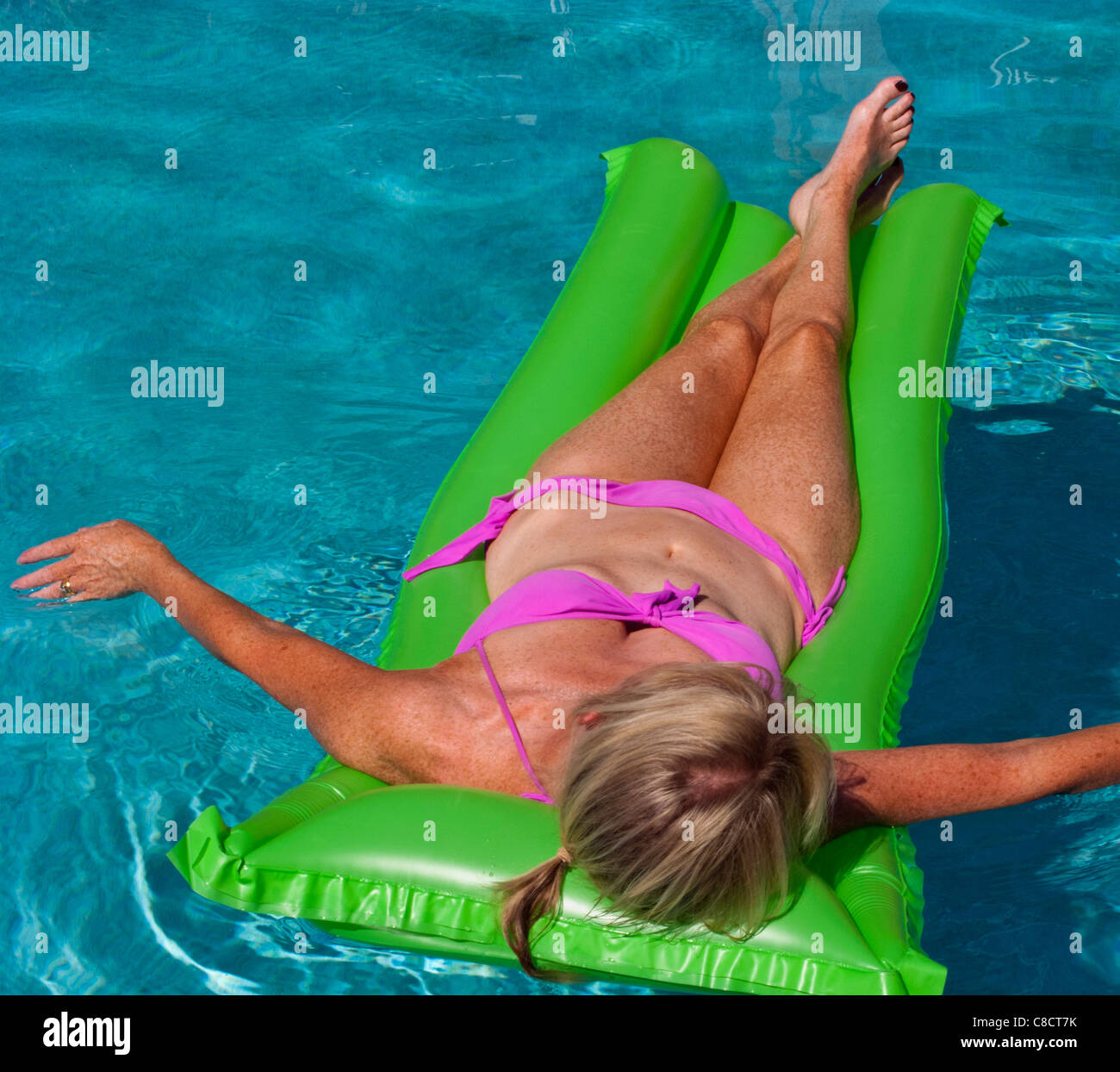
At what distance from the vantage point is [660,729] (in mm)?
1729

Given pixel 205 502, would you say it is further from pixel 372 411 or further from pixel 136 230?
pixel 136 230

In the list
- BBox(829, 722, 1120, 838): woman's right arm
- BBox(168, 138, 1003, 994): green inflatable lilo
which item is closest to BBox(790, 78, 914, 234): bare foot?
BBox(168, 138, 1003, 994): green inflatable lilo

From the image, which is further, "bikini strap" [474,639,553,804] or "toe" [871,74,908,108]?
"toe" [871,74,908,108]

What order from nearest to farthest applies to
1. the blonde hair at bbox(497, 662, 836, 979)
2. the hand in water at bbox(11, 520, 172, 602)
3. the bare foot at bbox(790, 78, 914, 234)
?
the blonde hair at bbox(497, 662, 836, 979), the hand in water at bbox(11, 520, 172, 602), the bare foot at bbox(790, 78, 914, 234)

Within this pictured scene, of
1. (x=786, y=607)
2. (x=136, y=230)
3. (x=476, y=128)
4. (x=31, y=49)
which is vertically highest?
(x=31, y=49)

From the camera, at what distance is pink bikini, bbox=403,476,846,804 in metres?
2.10

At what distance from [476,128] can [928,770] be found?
3.60 meters

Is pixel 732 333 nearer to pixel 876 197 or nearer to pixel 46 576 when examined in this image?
pixel 876 197

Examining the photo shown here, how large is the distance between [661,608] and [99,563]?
3.54 feet

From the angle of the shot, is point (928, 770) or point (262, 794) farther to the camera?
point (262, 794)

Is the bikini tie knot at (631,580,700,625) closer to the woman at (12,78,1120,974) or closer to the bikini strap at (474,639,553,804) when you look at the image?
→ the woman at (12,78,1120,974)

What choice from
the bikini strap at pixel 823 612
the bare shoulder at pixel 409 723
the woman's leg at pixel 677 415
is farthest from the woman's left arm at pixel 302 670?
the bikini strap at pixel 823 612

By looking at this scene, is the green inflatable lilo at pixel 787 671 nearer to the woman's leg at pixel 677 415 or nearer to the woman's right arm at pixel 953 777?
the woman's right arm at pixel 953 777

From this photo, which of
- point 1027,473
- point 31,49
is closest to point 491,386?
point 1027,473
